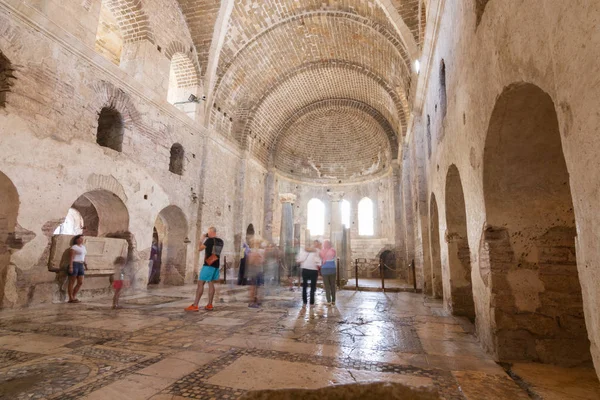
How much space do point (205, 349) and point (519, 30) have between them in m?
4.12

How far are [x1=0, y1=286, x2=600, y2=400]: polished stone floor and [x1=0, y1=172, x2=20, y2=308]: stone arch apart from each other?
0.80 metres

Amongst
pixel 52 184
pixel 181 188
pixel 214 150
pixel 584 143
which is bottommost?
pixel 584 143

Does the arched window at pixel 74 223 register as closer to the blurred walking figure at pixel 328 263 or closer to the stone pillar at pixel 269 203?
the stone pillar at pixel 269 203

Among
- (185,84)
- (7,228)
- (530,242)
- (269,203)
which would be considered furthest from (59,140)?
(269,203)

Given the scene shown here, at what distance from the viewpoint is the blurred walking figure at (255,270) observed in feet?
21.5

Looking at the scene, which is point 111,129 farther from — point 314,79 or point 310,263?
point 314,79

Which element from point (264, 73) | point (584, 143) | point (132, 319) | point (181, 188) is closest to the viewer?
point (584, 143)

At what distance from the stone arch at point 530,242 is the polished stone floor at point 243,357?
25cm

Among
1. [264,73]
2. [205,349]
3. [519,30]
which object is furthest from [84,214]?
[519,30]

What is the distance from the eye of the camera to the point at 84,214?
1130 cm

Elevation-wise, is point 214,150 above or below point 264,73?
below

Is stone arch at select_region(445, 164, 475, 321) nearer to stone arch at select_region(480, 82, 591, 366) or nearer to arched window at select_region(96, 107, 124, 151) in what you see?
stone arch at select_region(480, 82, 591, 366)

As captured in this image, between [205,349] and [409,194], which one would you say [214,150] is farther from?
[205,349]

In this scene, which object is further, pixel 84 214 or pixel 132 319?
pixel 84 214
